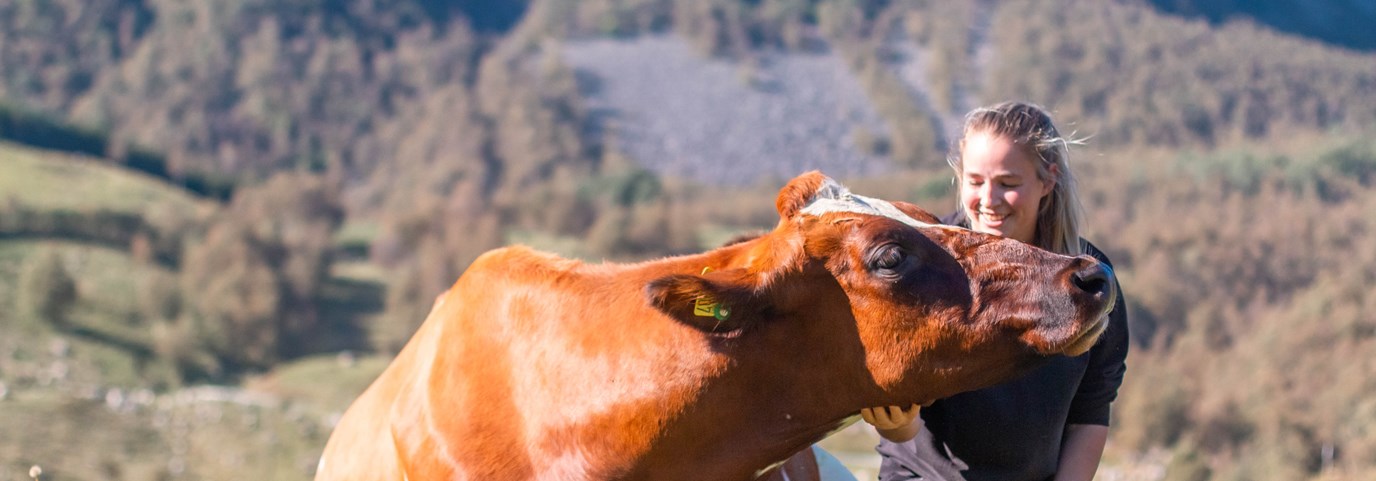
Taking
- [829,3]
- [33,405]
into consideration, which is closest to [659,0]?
[829,3]

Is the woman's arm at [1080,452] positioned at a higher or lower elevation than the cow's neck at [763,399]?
lower

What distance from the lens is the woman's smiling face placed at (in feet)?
16.6

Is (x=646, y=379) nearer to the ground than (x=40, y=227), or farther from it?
farther from it

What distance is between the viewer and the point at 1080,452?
200 inches

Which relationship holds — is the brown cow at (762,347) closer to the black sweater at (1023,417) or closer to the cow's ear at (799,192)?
the cow's ear at (799,192)

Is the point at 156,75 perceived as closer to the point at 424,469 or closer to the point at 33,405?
the point at 33,405

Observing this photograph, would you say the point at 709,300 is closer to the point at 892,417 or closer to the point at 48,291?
the point at 892,417

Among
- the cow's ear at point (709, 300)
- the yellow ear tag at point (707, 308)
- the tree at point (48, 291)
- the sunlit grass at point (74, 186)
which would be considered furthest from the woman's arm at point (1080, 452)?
the sunlit grass at point (74, 186)

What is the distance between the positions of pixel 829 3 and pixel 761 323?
6852 cm

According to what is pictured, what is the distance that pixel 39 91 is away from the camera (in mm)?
65125

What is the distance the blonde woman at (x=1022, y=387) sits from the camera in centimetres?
485

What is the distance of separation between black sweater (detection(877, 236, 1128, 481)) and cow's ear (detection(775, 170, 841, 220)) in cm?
100

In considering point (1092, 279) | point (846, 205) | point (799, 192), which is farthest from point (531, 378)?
point (1092, 279)

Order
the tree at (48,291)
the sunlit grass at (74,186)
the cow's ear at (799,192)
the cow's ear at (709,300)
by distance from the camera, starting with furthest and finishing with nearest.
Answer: the sunlit grass at (74,186), the tree at (48,291), the cow's ear at (799,192), the cow's ear at (709,300)
